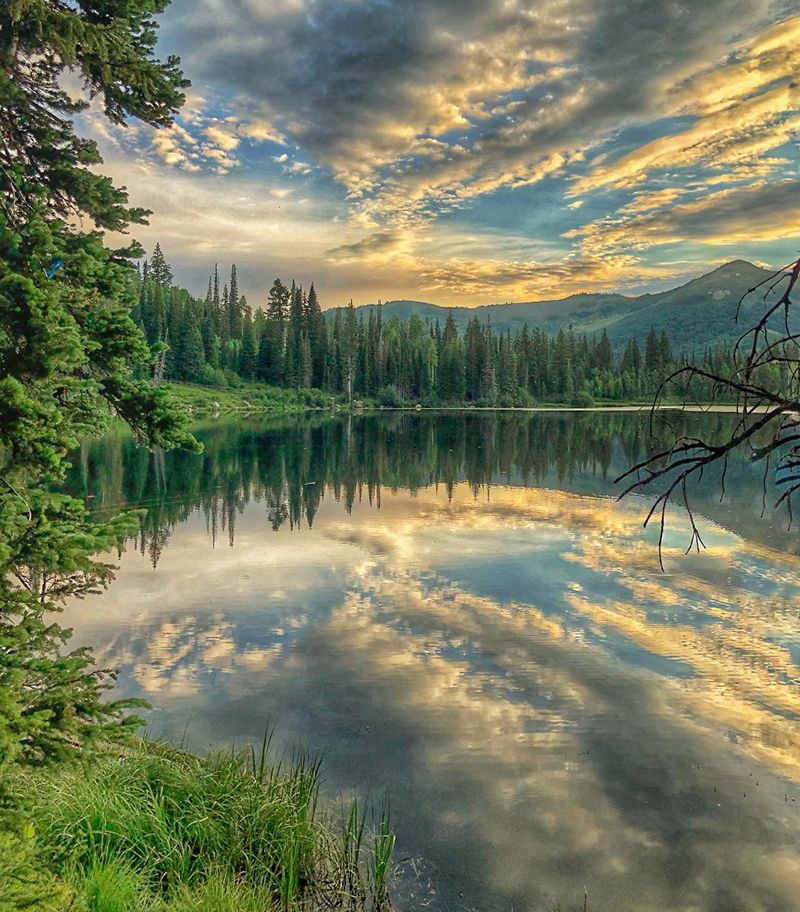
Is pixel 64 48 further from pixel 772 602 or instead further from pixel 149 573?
pixel 772 602

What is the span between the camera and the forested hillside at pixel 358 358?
131 meters

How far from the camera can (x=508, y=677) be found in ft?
43.3

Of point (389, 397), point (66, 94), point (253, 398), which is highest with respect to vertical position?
point (66, 94)

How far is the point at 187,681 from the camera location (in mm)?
12883

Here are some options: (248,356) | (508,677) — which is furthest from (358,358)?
(508,677)

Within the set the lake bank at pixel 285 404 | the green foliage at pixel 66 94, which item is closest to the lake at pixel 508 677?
the green foliage at pixel 66 94

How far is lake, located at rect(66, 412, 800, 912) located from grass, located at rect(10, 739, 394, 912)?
2.77ft

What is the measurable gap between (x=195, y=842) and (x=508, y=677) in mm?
7513

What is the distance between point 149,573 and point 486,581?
34.4 feet

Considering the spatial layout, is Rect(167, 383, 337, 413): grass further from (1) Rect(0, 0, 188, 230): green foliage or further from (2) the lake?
(1) Rect(0, 0, 188, 230): green foliage

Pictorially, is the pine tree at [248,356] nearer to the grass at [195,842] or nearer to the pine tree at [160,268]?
the pine tree at [160,268]

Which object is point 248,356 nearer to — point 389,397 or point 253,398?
point 253,398

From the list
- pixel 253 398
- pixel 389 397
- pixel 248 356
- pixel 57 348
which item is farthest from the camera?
pixel 389 397

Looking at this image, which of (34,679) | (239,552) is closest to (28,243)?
(34,679)
